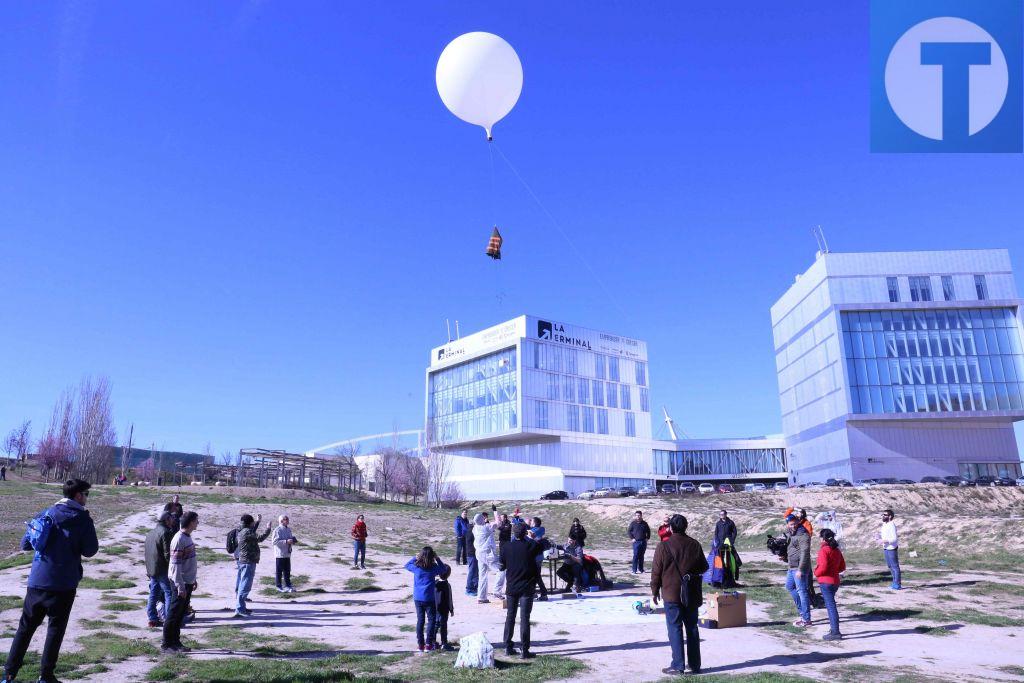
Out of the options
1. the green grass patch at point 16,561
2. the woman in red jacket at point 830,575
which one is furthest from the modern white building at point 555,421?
the woman in red jacket at point 830,575

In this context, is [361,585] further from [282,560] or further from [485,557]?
[485,557]

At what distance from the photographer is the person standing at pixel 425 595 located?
10211mm

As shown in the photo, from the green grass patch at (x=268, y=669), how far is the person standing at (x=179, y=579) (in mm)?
525

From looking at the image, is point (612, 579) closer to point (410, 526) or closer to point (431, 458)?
point (410, 526)

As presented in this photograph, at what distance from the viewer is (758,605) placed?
48.1ft

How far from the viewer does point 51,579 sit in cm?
704

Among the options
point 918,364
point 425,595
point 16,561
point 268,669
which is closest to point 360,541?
point 16,561

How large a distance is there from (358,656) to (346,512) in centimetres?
3276

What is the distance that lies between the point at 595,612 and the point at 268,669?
7.53 meters

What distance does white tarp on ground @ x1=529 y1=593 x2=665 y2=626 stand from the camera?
12.9 meters

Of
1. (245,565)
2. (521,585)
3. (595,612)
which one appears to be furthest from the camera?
(595,612)

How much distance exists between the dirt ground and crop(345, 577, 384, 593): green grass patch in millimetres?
54

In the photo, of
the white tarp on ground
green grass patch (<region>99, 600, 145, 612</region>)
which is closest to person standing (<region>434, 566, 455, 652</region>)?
the white tarp on ground

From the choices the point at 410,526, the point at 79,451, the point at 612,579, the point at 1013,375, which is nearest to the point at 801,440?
the point at 1013,375
